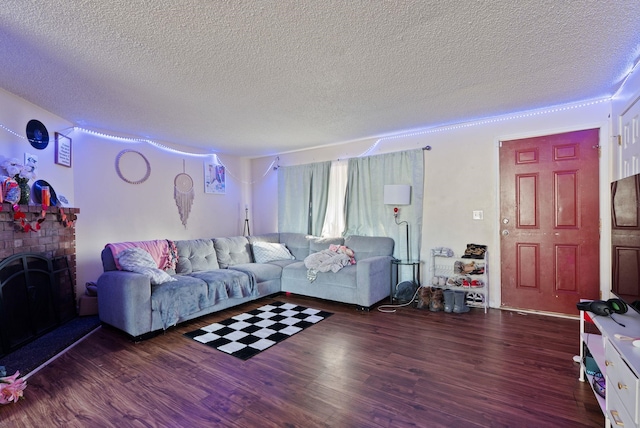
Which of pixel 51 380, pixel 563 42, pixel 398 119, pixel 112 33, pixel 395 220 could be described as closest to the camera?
pixel 112 33

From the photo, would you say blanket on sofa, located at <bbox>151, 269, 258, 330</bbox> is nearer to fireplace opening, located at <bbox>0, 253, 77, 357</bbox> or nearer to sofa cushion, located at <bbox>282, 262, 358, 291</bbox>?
sofa cushion, located at <bbox>282, 262, 358, 291</bbox>

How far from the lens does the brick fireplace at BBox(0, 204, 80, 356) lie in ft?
8.16

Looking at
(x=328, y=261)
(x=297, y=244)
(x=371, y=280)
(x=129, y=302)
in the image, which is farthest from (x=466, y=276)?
(x=129, y=302)

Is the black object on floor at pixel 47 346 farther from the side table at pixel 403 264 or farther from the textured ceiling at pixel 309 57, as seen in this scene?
the side table at pixel 403 264

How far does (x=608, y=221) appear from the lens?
→ 2986 mm

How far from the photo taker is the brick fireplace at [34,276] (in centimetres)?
249

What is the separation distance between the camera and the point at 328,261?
392 cm

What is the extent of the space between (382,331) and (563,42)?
8.60 feet

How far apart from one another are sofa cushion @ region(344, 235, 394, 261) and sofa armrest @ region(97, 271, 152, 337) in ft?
8.39

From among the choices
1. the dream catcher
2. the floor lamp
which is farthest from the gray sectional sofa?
the dream catcher

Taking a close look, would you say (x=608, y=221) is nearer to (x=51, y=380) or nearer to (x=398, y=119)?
(x=398, y=119)

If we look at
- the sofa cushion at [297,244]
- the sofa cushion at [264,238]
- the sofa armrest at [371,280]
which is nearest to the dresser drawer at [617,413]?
the sofa armrest at [371,280]

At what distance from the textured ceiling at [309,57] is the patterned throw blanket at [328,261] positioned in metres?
1.73

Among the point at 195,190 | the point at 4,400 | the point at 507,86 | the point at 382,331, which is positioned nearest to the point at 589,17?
the point at 507,86
